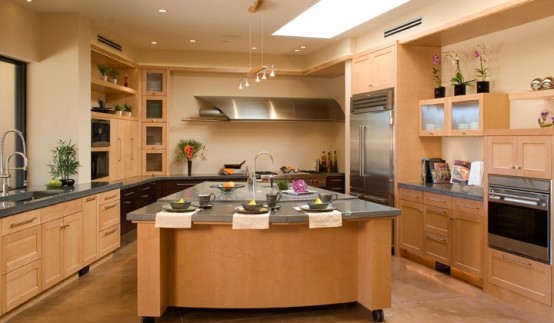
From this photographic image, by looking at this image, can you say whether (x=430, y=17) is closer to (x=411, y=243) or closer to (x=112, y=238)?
(x=411, y=243)

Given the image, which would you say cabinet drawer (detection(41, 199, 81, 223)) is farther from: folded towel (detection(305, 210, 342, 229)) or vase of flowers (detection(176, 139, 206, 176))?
vase of flowers (detection(176, 139, 206, 176))

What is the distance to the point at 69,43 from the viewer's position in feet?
17.8

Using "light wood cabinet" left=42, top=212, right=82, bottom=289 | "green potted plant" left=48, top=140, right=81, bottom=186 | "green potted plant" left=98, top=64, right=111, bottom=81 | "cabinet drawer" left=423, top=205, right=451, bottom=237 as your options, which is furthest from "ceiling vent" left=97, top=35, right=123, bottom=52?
"cabinet drawer" left=423, top=205, right=451, bottom=237

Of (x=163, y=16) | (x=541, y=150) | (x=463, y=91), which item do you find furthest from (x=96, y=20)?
(x=541, y=150)

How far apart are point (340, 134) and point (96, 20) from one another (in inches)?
184

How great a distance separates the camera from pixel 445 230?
4867 mm

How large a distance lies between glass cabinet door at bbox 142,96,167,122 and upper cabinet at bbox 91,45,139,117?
218 mm

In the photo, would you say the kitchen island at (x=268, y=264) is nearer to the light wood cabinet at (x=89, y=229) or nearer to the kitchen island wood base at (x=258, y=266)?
the kitchen island wood base at (x=258, y=266)

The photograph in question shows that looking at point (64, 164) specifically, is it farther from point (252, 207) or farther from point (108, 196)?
point (252, 207)

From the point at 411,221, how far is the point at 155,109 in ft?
15.4

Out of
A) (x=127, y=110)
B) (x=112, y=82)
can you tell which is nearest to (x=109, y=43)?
(x=112, y=82)

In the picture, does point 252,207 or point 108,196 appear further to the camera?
point 108,196

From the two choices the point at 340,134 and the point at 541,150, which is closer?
the point at 541,150

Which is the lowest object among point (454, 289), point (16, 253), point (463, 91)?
point (454, 289)
